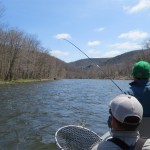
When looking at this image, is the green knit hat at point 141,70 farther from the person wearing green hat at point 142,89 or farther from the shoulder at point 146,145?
the shoulder at point 146,145

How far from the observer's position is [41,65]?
114625 millimetres

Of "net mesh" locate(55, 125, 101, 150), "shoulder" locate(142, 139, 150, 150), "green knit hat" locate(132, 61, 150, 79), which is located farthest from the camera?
"net mesh" locate(55, 125, 101, 150)

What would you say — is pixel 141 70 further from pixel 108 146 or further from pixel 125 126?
pixel 108 146

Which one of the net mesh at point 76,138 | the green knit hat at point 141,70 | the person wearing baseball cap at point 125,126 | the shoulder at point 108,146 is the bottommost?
the net mesh at point 76,138

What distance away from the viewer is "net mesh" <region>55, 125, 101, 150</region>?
19.2 feet

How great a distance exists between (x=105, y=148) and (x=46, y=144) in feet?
26.0

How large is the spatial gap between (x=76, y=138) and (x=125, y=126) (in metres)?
3.07

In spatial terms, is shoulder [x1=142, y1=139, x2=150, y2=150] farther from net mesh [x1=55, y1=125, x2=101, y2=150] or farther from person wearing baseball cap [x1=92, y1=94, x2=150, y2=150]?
net mesh [x1=55, y1=125, x2=101, y2=150]

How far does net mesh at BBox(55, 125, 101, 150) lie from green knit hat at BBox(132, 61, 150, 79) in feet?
4.80

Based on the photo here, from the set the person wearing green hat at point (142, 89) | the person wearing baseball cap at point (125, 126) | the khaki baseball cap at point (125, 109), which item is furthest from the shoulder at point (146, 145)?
the person wearing green hat at point (142, 89)

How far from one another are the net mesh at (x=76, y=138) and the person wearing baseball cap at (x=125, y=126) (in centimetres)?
285

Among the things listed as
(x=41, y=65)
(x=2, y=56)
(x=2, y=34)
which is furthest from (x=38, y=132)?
(x=41, y=65)

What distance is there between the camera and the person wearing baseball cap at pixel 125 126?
2982mm

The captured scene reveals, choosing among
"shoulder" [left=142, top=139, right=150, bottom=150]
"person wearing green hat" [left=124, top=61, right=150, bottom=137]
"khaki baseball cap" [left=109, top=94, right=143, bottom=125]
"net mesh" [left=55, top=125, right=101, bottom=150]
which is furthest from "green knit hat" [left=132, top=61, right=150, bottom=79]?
"shoulder" [left=142, top=139, right=150, bottom=150]
